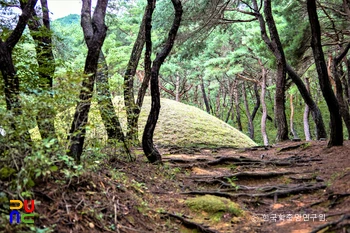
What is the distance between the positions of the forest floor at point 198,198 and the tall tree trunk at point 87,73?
477 mm

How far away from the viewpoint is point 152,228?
3.12m

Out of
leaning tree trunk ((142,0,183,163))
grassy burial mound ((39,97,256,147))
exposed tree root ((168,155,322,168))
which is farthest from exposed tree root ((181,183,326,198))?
grassy burial mound ((39,97,256,147))

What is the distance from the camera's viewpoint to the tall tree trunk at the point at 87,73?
342cm

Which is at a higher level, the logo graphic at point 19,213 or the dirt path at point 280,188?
the logo graphic at point 19,213

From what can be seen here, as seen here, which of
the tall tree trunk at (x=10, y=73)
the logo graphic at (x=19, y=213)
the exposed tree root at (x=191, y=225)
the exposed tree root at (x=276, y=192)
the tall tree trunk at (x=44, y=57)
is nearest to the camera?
the logo graphic at (x=19, y=213)

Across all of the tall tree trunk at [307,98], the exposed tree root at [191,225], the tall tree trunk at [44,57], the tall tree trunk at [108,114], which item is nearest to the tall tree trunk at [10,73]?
the tall tree trunk at [44,57]

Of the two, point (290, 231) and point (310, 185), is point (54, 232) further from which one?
point (310, 185)

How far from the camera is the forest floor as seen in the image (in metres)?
2.71

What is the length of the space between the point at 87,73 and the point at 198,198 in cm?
225

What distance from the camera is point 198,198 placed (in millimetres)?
4121

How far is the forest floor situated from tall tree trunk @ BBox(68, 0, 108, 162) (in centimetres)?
48

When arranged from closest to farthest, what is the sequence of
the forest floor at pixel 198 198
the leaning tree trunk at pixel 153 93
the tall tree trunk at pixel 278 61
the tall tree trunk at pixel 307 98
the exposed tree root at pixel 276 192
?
1. the forest floor at pixel 198 198
2. the exposed tree root at pixel 276 192
3. the leaning tree trunk at pixel 153 93
4. the tall tree trunk at pixel 278 61
5. the tall tree trunk at pixel 307 98

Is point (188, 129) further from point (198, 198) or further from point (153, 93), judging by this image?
point (198, 198)

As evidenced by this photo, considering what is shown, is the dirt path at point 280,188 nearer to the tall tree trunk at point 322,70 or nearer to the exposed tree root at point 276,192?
the exposed tree root at point 276,192
